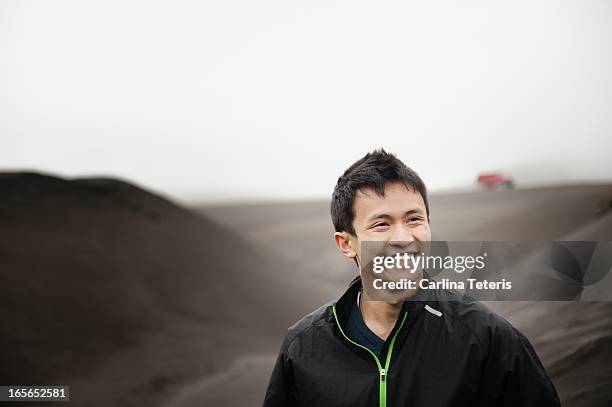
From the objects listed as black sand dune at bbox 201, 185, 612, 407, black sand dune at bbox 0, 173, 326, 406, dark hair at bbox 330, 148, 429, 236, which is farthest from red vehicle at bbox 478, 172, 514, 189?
dark hair at bbox 330, 148, 429, 236

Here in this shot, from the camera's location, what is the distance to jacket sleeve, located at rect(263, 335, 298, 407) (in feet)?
3.56

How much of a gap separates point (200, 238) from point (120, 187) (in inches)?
30.3

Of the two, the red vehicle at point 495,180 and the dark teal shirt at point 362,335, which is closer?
the dark teal shirt at point 362,335

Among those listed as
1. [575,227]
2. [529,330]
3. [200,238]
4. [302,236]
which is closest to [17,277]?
[200,238]

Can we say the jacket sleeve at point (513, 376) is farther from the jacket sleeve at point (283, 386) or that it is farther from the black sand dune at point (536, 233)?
the black sand dune at point (536, 233)

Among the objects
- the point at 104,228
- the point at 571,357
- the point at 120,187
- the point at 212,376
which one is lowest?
the point at 212,376

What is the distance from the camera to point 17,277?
10.1 feet

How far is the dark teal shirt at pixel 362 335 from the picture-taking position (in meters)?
1.06

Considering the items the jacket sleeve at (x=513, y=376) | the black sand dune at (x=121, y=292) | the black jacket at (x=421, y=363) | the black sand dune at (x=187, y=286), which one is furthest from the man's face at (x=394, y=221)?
the black sand dune at (x=121, y=292)

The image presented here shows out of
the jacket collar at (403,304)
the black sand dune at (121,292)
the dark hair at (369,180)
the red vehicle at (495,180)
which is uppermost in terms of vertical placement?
the dark hair at (369,180)

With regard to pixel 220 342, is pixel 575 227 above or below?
above

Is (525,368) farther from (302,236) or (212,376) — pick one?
(302,236)

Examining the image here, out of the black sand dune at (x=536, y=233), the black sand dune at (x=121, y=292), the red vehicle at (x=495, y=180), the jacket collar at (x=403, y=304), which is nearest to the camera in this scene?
the jacket collar at (x=403, y=304)

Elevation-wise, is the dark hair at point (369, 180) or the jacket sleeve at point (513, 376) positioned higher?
the dark hair at point (369, 180)
